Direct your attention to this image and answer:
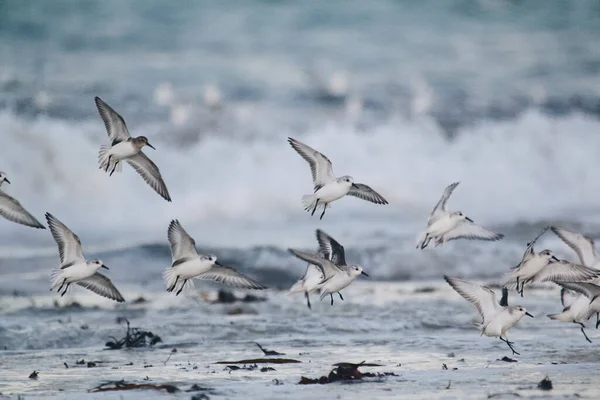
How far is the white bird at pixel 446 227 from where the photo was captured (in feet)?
24.7

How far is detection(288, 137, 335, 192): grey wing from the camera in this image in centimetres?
723

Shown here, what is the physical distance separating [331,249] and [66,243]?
1.90 m

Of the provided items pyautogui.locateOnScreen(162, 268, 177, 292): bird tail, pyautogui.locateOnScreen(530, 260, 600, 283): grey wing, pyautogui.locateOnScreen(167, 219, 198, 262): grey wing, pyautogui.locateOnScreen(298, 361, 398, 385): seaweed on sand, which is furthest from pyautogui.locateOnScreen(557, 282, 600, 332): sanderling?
pyautogui.locateOnScreen(162, 268, 177, 292): bird tail

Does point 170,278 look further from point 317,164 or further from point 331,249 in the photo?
point 331,249

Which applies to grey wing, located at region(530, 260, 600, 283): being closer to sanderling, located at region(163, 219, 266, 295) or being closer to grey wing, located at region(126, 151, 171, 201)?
sanderling, located at region(163, 219, 266, 295)

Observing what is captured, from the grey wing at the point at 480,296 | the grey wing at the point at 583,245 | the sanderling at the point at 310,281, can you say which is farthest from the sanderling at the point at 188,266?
the grey wing at the point at 583,245

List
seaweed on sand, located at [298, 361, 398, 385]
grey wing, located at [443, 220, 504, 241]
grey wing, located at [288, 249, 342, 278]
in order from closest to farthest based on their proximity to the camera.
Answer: seaweed on sand, located at [298, 361, 398, 385] < grey wing, located at [288, 249, 342, 278] < grey wing, located at [443, 220, 504, 241]

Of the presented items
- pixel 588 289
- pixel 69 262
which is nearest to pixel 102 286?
pixel 69 262

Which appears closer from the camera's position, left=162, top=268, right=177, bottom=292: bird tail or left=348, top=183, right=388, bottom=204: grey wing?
left=162, top=268, right=177, bottom=292: bird tail

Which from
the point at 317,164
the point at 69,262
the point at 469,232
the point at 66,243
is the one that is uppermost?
the point at 317,164

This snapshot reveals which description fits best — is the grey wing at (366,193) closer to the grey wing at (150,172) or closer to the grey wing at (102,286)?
the grey wing at (150,172)

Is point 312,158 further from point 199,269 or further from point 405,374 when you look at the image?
point 405,374

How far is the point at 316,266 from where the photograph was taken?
23.4 ft

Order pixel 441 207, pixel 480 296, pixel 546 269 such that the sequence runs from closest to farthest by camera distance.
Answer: pixel 480 296, pixel 546 269, pixel 441 207
